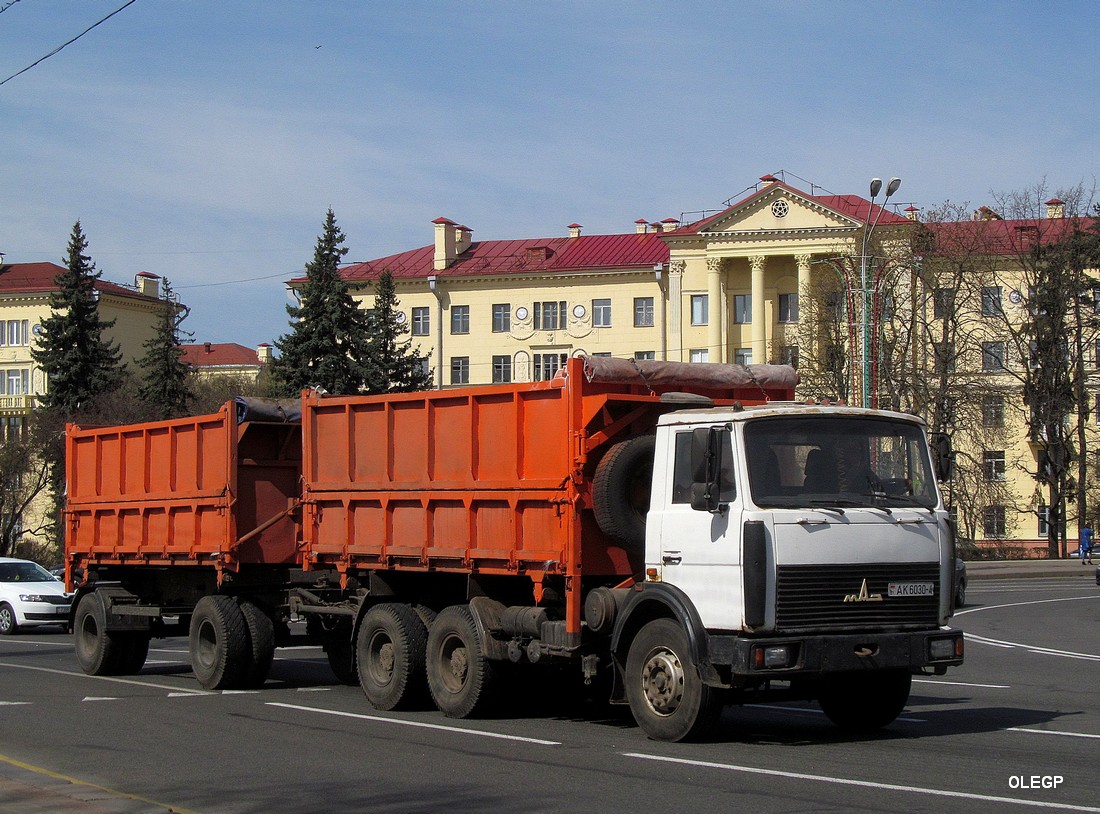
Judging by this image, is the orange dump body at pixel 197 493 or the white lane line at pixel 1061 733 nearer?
the white lane line at pixel 1061 733

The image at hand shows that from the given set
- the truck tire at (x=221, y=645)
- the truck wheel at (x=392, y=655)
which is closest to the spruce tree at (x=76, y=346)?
the truck tire at (x=221, y=645)

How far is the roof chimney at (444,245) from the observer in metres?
87.5

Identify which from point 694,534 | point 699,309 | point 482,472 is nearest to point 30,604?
point 482,472

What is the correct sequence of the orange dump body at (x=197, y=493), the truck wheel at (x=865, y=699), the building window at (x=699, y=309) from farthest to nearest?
the building window at (x=699, y=309), the orange dump body at (x=197, y=493), the truck wheel at (x=865, y=699)

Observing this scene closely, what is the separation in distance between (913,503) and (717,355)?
69.0m

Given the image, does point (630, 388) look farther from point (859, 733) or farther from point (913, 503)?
point (859, 733)

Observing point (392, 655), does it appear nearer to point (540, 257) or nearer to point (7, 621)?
point (7, 621)

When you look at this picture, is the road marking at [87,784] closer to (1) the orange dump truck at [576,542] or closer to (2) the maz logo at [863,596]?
(1) the orange dump truck at [576,542]

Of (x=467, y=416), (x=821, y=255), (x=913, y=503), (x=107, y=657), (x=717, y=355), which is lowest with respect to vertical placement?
(x=107, y=657)

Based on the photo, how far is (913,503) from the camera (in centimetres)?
1044

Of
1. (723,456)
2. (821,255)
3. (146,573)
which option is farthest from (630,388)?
(821,255)

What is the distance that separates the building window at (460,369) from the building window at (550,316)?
5.08m

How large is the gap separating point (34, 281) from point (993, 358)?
2482 inches

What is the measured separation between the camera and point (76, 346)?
201ft
